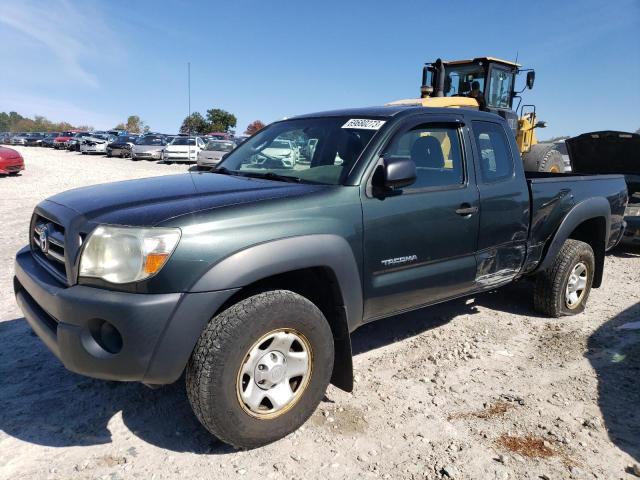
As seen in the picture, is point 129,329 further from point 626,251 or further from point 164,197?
point 626,251

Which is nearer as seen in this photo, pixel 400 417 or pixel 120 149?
pixel 400 417

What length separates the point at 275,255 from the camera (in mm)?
2500

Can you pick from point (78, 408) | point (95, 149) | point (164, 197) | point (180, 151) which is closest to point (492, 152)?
point (164, 197)

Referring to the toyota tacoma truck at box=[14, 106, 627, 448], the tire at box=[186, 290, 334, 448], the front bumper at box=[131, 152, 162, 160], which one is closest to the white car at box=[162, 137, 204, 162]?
the front bumper at box=[131, 152, 162, 160]

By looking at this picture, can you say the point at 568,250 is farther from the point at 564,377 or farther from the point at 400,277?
the point at 400,277

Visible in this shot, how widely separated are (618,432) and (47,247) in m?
3.45

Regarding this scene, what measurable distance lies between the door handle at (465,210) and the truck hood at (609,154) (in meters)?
5.16

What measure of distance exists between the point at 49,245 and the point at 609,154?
25.8ft

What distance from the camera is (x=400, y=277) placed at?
315cm

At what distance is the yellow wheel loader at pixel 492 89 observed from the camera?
34.6ft

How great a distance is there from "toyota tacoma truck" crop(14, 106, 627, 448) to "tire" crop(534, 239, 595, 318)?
0.67 metres

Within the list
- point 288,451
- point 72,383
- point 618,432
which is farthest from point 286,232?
point 618,432

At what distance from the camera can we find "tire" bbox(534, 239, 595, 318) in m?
4.55

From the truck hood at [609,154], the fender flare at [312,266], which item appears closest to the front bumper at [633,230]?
the truck hood at [609,154]
